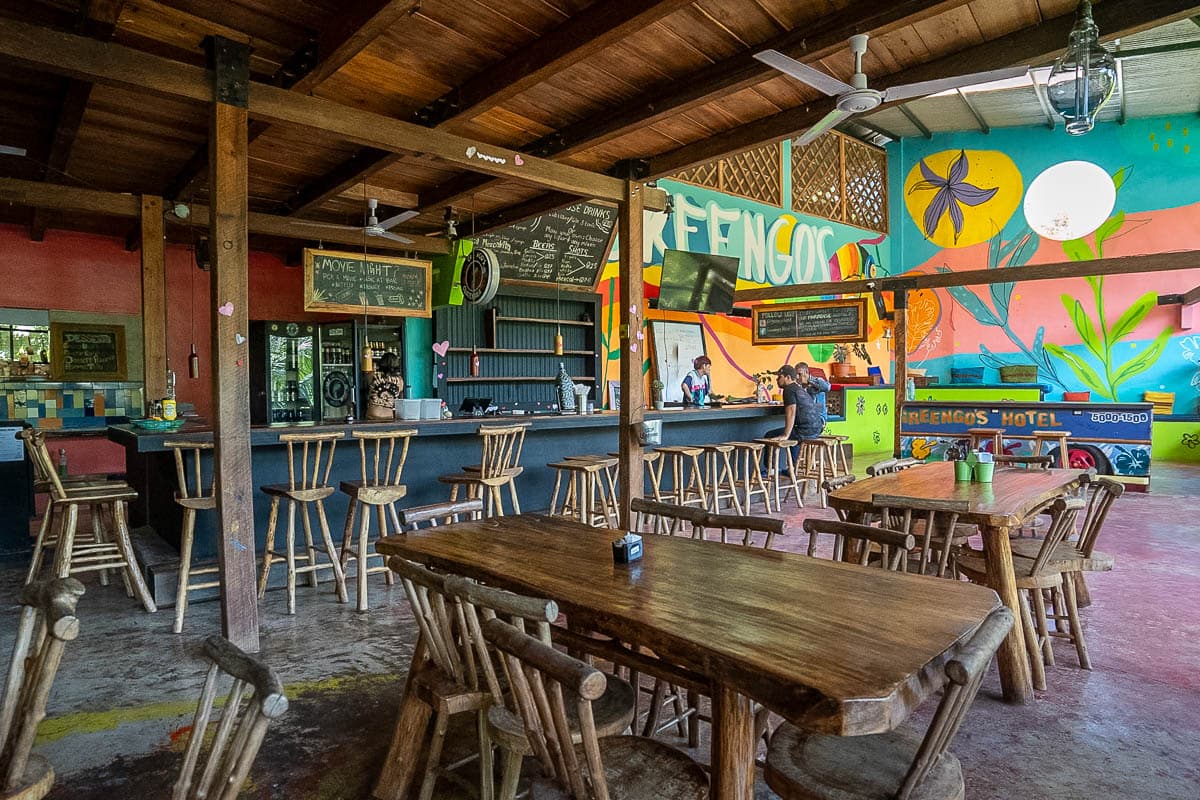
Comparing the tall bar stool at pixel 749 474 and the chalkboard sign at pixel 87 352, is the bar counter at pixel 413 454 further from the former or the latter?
the chalkboard sign at pixel 87 352

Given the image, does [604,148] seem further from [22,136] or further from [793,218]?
[793,218]

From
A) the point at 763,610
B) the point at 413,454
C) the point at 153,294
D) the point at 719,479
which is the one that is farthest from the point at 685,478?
the point at 763,610

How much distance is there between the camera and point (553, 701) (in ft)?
4.78

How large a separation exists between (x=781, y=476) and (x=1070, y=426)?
3.22 meters

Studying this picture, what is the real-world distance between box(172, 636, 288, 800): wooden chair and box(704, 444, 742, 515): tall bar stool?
16.6 feet

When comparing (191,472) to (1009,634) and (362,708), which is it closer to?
(362,708)

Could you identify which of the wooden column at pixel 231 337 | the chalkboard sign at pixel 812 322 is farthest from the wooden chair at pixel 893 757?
the chalkboard sign at pixel 812 322

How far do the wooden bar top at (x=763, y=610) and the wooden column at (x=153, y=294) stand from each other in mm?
4227

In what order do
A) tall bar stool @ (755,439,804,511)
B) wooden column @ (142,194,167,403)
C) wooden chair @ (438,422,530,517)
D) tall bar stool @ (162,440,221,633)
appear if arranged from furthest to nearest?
tall bar stool @ (755,439,804,511), wooden column @ (142,194,167,403), wooden chair @ (438,422,530,517), tall bar stool @ (162,440,221,633)

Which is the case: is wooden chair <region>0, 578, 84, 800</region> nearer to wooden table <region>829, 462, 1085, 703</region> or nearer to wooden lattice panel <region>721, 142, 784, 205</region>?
wooden table <region>829, 462, 1085, 703</region>

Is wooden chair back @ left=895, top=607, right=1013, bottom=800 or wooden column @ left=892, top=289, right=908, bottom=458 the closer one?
wooden chair back @ left=895, top=607, right=1013, bottom=800

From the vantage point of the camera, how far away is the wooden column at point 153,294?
558 cm

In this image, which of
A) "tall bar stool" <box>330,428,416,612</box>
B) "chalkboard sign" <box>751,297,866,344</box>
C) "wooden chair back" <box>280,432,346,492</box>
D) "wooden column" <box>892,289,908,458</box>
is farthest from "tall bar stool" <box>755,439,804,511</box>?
"wooden chair back" <box>280,432,346,492</box>

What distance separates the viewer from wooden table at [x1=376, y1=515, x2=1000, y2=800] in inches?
54.1
